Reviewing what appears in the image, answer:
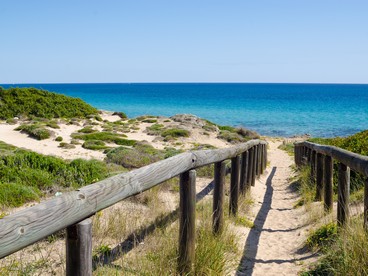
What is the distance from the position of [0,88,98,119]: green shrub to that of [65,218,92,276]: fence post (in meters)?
31.0

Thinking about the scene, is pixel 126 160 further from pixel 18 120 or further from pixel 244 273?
pixel 18 120

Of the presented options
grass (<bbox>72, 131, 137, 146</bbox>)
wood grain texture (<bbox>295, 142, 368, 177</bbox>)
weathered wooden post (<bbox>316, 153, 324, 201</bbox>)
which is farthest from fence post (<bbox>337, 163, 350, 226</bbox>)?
grass (<bbox>72, 131, 137, 146</bbox>)

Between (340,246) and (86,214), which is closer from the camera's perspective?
(86,214)

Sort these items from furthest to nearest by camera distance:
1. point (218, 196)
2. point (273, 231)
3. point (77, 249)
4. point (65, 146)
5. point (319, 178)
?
point (65, 146)
point (319, 178)
point (273, 231)
point (218, 196)
point (77, 249)

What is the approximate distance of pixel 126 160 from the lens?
13164mm

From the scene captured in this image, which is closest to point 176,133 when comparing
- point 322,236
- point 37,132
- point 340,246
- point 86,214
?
point 37,132

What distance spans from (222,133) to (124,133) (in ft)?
22.3

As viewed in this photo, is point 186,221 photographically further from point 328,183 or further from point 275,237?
point 328,183

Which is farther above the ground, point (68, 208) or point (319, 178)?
point (68, 208)

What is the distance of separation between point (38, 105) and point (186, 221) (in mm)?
31289

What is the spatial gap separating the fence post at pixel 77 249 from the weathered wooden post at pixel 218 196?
3.22m

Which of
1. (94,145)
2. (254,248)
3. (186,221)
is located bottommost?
(94,145)

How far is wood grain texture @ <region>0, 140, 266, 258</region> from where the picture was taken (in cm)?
204

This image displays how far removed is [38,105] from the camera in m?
33.3
